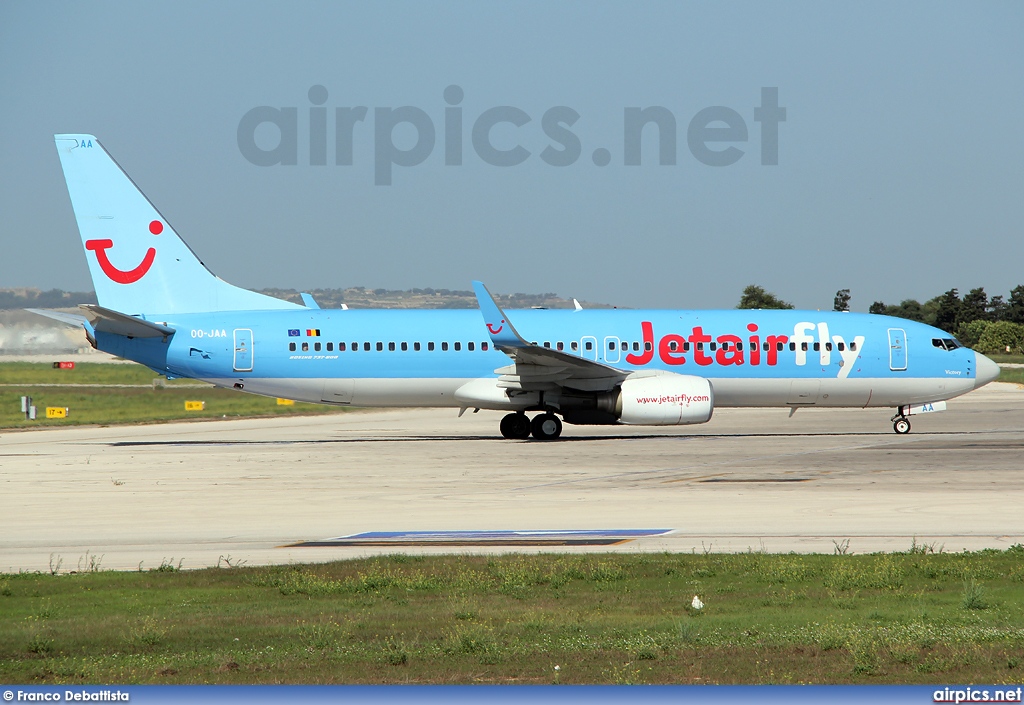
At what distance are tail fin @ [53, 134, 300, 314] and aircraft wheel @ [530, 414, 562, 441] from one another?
10786 mm

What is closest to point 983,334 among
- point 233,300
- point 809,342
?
point 809,342

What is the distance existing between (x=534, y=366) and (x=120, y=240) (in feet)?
43.6

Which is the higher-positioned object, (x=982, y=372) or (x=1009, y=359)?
(x=1009, y=359)

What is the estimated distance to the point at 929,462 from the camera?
25516 millimetres

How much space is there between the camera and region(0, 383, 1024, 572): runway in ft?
49.4

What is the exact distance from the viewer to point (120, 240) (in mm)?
34656

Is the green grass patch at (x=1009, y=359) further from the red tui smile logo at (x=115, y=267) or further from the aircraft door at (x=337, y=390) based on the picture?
the red tui smile logo at (x=115, y=267)

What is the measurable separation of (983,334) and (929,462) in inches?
4990

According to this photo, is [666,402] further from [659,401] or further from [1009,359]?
[1009,359]

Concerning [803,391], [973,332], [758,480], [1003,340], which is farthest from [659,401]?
[973,332]

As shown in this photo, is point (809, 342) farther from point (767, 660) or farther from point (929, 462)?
point (767, 660)

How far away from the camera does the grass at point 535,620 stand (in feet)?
26.9

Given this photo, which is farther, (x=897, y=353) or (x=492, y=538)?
(x=897, y=353)

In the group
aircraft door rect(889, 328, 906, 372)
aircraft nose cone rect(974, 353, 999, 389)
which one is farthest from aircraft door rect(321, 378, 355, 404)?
aircraft nose cone rect(974, 353, 999, 389)
